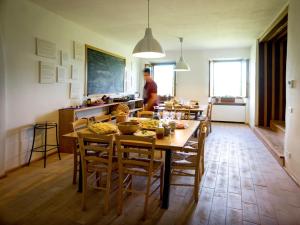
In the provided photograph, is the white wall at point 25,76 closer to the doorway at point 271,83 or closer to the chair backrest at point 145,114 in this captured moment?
the chair backrest at point 145,114

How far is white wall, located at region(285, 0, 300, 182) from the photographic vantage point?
3202 mm

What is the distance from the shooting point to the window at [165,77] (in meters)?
8.95

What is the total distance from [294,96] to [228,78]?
5.22 m

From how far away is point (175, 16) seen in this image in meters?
4.56

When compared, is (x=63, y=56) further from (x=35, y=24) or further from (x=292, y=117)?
(x=292, y=117)

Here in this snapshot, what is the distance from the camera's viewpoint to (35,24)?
3.99m

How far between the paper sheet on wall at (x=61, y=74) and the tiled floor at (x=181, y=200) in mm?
1645

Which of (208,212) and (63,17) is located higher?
(63,17)

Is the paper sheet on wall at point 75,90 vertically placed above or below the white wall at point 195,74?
below

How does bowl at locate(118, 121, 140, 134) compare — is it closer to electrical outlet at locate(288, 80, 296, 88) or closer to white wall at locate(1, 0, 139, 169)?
white wall at locate(1, 0, 139, 169)

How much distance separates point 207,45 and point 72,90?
462cm

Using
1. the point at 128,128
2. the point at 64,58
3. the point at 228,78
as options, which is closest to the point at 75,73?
the point at 64,58

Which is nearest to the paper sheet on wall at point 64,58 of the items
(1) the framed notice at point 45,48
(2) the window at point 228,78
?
(1) the framed notice at point 45,48

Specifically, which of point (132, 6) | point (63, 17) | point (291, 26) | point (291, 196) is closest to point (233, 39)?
point (291, 26)
